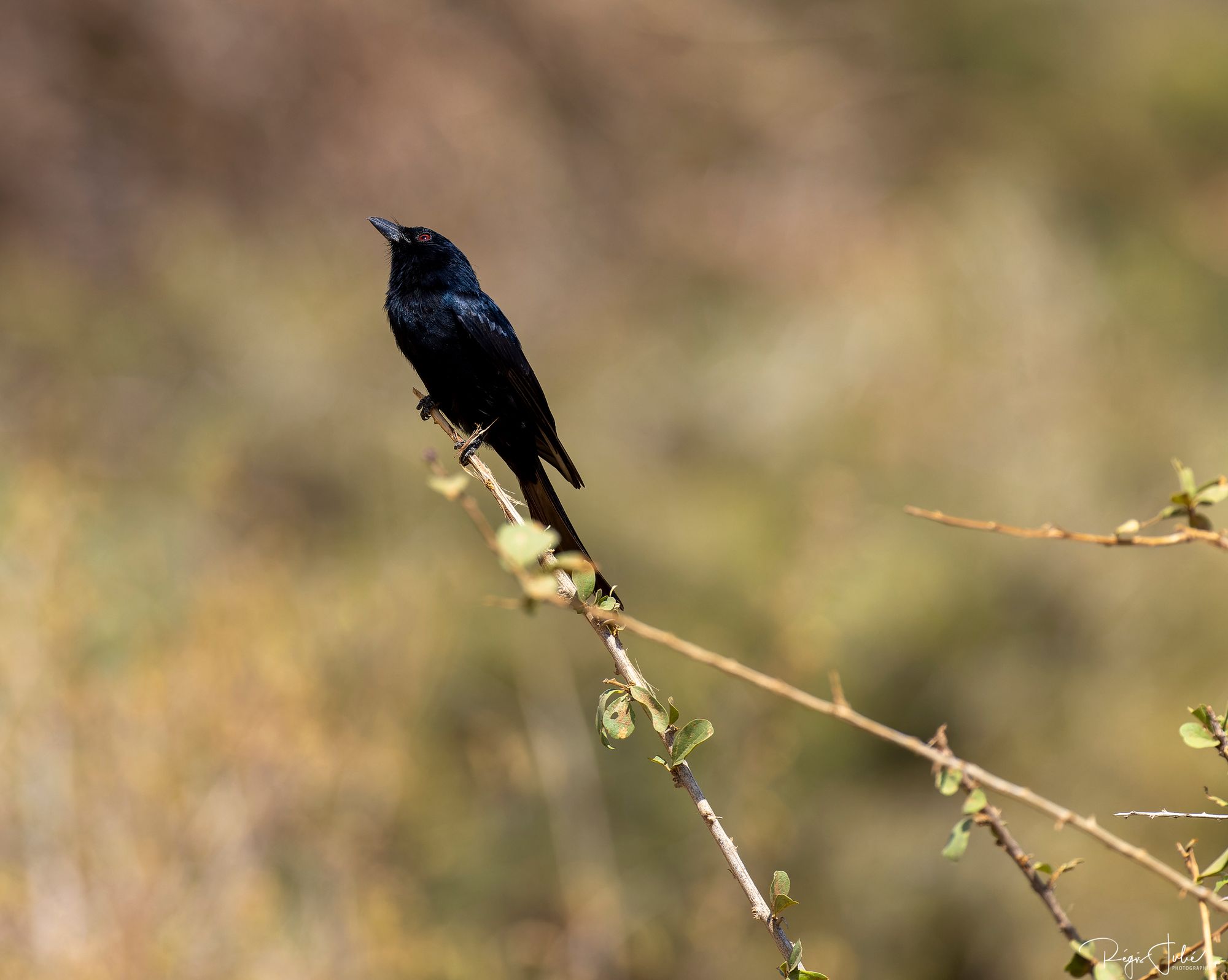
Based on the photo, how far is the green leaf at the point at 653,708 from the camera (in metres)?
1.28

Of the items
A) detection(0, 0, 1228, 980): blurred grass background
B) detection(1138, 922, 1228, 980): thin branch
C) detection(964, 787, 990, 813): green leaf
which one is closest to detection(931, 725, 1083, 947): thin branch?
detection(964, 787, 990, 813): green leaf

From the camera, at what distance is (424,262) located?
4.09 metres

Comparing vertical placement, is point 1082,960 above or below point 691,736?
below

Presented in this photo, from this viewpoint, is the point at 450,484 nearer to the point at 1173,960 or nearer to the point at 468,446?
the point at 1173,960

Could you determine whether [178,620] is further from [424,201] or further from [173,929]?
[424,201]

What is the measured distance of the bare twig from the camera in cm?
95

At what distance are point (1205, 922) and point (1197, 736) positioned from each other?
238 mm

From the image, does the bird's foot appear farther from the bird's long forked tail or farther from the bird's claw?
the bird's long forked tail

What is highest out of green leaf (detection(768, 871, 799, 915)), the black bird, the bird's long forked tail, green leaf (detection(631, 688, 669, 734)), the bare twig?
the black bird

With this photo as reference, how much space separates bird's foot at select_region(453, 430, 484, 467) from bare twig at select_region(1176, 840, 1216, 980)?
2.37 metres

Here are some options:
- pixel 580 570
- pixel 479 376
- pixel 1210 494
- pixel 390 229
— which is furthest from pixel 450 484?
pixel 390 229

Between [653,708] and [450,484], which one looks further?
[653,708]

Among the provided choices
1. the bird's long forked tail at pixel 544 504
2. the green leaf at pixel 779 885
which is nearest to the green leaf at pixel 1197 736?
the green leaf at pixel 779 885

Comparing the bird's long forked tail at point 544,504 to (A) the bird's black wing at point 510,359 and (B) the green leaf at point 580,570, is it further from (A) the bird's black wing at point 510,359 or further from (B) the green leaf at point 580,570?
(B) the green leaf at point 580,570
